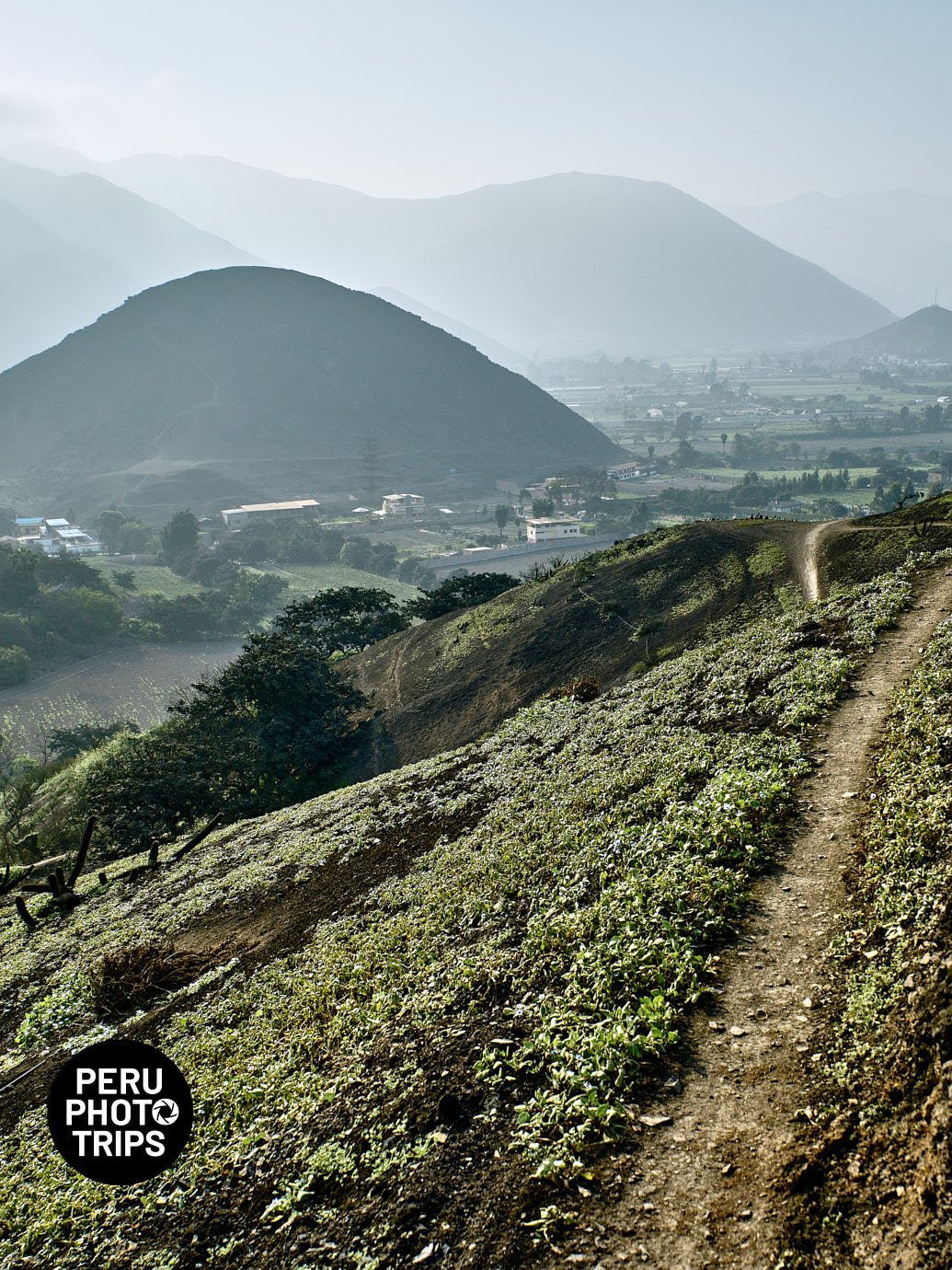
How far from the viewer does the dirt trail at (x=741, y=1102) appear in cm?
738

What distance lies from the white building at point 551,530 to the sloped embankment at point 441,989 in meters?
124

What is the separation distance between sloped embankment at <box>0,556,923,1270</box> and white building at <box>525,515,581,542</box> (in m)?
124

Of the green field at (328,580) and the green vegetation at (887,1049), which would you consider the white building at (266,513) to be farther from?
the green vegetation at (887,1049)

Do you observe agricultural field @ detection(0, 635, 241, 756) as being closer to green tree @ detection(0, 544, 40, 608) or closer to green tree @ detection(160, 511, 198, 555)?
green tree @ detection(0, 544, 40, 608)

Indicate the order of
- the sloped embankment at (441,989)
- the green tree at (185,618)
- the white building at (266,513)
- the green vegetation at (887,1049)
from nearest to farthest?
the green vegetation at (887,1049), the sloped embankment at (441,989), the green tree at (185,618), the white building at (266,513)

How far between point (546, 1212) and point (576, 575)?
118 feet

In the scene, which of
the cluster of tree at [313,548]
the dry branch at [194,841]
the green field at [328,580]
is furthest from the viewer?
the cluster of tree at [313,548]

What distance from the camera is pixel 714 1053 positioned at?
9.21 meters

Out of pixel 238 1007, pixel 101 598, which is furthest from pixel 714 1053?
pixel 101 598

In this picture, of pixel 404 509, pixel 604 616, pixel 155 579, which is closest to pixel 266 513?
pixel 404 509

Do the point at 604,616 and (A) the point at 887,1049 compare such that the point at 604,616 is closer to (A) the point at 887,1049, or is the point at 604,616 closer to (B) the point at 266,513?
(A) the point at 887,1049

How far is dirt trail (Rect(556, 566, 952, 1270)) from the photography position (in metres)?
7.38

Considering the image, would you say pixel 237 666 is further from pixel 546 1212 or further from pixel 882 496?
pixel 882 496

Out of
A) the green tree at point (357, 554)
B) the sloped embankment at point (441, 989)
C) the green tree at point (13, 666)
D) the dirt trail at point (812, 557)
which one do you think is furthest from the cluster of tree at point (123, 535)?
the sloped embankment at point (441, 989)
